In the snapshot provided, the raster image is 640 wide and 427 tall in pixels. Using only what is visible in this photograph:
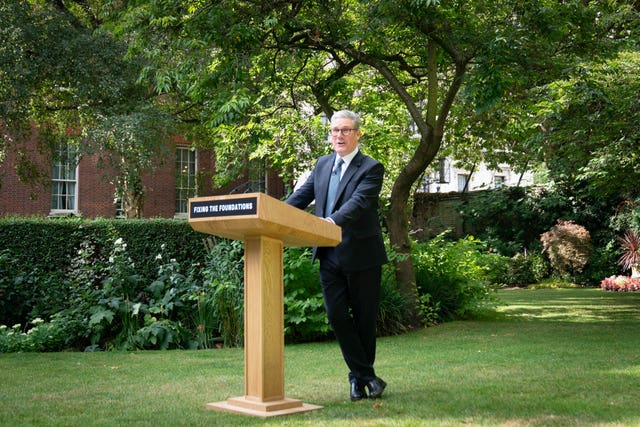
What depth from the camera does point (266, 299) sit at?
14.8ft

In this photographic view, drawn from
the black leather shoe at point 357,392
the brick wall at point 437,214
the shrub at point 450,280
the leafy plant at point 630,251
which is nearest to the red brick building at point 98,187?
the brick wall at point 437,214

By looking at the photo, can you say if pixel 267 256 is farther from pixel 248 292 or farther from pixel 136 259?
pixel 136 259

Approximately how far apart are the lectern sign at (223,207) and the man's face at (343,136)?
126cm

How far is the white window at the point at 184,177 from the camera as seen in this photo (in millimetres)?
26203

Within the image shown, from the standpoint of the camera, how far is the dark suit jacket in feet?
16.2

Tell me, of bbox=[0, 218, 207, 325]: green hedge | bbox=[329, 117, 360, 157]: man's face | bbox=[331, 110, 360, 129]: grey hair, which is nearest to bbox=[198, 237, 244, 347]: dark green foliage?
bbox=[0, 218, 207, 325]: green hedge

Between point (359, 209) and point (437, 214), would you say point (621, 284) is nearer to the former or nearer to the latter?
point (437, 214)

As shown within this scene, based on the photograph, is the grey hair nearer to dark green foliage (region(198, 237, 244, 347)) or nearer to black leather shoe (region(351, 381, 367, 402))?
black leather shoe (region(351, 381, 367, 402))

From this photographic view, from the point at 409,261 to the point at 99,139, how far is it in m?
7.90

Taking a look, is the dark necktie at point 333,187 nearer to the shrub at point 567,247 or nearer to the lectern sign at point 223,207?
the lectern sign at point 223,207

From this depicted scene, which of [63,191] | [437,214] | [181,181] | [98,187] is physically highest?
[181,181]

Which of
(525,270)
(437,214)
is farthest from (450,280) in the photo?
(437,214)

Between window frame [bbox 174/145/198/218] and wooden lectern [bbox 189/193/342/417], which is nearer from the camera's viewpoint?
wooden lectern [bbox 189/193/342/417]

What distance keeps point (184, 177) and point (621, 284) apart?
48.7 feet
